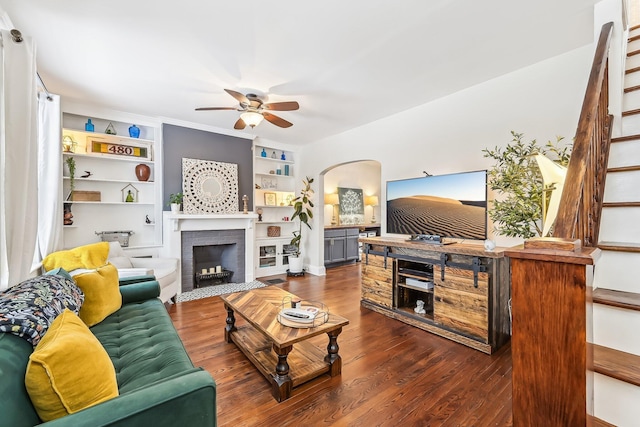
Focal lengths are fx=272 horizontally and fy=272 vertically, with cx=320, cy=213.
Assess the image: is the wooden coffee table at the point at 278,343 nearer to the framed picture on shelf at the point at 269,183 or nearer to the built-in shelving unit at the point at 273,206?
the built-in shelving unit at the point at 273,206

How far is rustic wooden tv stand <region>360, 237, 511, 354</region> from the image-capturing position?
2496mm

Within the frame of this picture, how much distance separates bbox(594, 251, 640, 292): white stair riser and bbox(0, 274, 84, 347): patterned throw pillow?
2.65 metres

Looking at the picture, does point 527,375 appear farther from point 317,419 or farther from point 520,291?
point 317,419

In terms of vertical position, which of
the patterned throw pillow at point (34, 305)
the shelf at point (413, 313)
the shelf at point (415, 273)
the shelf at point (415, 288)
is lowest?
the shelf at point (413, 313)

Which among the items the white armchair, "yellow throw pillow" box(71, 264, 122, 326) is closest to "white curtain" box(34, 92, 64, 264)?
the white armchair

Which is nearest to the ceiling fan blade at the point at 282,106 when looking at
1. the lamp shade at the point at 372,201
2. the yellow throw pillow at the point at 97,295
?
the yellow throw pillow at the point at 97,295

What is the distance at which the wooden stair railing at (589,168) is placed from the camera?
1013 millimetres

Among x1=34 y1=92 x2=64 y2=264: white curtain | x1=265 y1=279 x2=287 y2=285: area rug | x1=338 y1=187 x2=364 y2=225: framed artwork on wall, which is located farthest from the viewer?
x1=338 y1=187 x2=364 y2=225: framed artwork on wall

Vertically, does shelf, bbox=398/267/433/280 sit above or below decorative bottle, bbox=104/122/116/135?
below

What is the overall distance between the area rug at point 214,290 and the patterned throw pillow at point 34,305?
8.33ft

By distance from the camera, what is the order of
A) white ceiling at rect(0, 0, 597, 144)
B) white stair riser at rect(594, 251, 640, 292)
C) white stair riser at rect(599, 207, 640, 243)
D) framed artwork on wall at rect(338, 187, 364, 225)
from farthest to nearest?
framed artwork on wall at rect(338, 187, 364, 225), white ceiling at rect(0, 0, 597, 144), white stair riser at rect(599, 207, 640, 243), white stair riser at rect(594, 251, 640, 292)

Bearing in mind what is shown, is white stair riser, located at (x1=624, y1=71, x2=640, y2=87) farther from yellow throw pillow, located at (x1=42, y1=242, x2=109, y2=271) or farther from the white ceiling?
yellow throw pillow, located at (x1=42, y1=242, x2=109, y2=271)

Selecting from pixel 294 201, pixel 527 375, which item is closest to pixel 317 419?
pixel 527 375

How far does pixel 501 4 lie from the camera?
1914mm
